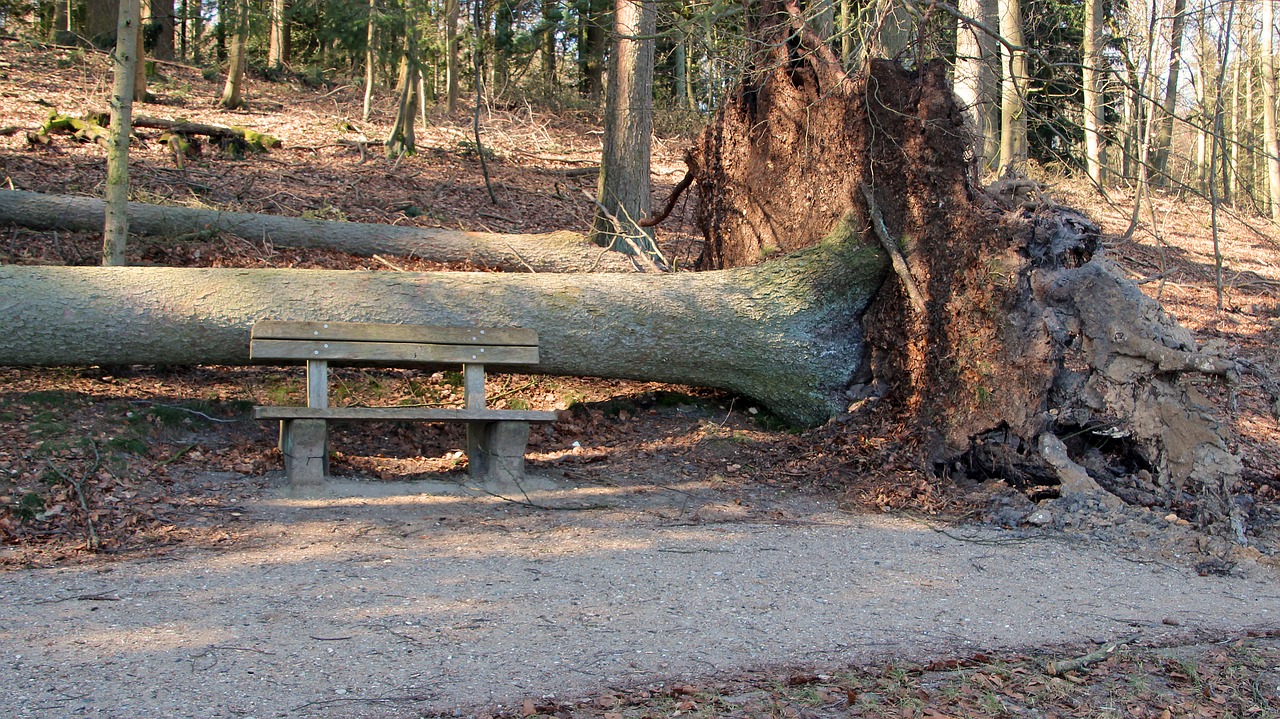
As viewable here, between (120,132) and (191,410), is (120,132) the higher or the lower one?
the higher one

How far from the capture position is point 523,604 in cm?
473

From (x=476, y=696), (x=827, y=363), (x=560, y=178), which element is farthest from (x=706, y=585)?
(x=560, y=178)

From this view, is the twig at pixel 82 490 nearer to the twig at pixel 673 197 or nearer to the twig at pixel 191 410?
the twig at pixel 191 410

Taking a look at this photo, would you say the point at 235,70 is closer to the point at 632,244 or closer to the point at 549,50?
the point at 549,50

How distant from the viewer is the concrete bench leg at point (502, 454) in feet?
23.3

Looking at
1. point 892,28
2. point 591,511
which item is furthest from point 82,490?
point 892,28

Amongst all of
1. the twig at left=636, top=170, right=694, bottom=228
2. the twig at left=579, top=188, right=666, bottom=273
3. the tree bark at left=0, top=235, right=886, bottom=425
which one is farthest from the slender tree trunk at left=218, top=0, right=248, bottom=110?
the tree bark at left=0, top=235, right=886, bottom=425

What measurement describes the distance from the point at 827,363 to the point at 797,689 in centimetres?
477

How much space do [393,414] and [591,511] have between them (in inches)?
58.2

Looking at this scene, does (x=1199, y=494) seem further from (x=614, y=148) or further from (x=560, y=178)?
(x=560, y=178)

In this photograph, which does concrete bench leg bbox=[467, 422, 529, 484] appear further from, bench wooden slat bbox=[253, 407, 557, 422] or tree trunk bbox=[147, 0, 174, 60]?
tree trunk bbox=[147, 0, 174, 60]

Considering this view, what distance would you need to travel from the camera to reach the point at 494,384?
912 cm

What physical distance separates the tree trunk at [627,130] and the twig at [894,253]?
3.47 metres

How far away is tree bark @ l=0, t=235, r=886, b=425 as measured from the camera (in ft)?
23.3
